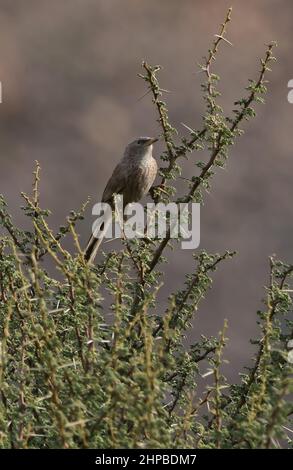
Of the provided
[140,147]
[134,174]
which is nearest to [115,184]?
[134,174]

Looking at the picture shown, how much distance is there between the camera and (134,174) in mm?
6168

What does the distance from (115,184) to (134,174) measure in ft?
0.48

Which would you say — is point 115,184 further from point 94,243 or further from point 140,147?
point 94,243

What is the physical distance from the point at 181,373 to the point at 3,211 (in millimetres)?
1322

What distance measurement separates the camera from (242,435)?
3.41 metres

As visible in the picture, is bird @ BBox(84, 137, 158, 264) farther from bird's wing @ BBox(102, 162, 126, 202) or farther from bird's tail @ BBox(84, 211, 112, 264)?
bird's tail @ BBox(84, 211, 112, 264)

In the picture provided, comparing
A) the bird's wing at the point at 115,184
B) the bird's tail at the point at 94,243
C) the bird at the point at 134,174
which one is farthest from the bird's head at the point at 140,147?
the bird's tail at the point at 94,243

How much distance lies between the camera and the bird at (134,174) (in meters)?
6.07

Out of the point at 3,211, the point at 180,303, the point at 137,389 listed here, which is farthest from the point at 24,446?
the point at 3,211

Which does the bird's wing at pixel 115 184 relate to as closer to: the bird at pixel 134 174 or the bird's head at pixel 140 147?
the bird at pixel 134 174

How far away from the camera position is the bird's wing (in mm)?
6148

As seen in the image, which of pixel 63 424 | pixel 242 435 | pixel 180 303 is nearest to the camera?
pixel 63 424

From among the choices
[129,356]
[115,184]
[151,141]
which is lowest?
[129,356]
